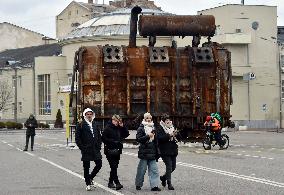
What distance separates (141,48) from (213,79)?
10.2ft

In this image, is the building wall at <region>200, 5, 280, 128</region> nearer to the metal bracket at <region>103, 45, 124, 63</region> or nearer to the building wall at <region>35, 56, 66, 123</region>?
the building wall at <region>35, 56, 66, 123</region>

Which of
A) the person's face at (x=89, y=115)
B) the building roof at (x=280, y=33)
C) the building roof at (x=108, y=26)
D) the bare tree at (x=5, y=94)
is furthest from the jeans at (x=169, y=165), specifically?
the bare tree at (x=5, y=94)

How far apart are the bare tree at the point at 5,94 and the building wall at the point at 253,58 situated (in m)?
30.8

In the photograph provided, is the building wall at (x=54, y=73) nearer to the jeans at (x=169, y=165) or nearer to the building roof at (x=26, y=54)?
the building roof at (x=26, y=54)

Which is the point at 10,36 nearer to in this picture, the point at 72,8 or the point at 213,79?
the point at 72,8

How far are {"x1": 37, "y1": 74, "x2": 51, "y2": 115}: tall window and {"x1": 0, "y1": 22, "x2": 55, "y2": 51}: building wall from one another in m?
27.0

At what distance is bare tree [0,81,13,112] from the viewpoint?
95.6 meters

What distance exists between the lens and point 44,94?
300 feet

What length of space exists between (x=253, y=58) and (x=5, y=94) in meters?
34.5

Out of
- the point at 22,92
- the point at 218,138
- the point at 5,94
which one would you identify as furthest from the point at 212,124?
the point at 5,94

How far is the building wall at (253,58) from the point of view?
3041 inches

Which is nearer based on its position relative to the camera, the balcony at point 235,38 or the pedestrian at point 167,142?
the pedestrian at point 167,142

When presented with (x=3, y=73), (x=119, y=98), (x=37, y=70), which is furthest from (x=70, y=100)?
(x=3, y=73)

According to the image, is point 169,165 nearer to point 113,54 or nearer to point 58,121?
point 113,54
